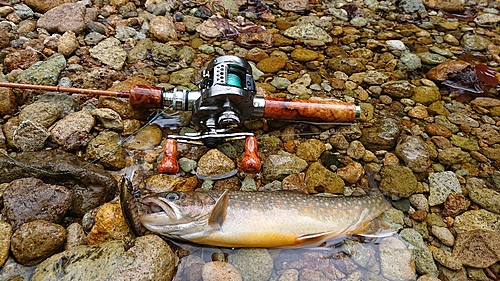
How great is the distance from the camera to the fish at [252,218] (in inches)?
110

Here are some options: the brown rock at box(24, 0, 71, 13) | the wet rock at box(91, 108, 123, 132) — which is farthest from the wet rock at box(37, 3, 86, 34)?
the wet rock at box(91, 108, 123, 132)

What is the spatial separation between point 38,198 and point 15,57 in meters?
2.25

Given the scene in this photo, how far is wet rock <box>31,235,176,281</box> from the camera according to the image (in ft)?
7.98

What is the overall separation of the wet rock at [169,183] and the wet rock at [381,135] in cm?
189

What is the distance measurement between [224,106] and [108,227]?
1.41 m

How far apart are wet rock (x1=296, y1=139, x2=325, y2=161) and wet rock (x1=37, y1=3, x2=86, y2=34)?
3389 mm

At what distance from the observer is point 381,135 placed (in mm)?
3939

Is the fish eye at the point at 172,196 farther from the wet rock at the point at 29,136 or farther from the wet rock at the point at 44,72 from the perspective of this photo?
the wet rock at the point at 44,72

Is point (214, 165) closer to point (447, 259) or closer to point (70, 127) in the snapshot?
point (70, 127)

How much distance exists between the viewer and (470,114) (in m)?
4.42

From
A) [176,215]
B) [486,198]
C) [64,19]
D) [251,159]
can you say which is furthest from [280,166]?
[64,19]

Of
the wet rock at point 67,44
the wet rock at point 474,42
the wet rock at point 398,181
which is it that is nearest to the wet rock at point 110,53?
the wet rock at point 67,44

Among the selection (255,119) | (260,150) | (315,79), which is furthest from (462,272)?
(315,79)

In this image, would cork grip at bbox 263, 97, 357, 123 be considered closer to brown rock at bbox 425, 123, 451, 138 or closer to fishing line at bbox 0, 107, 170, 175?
brown rock at bbox 425, 123, 451, 138
